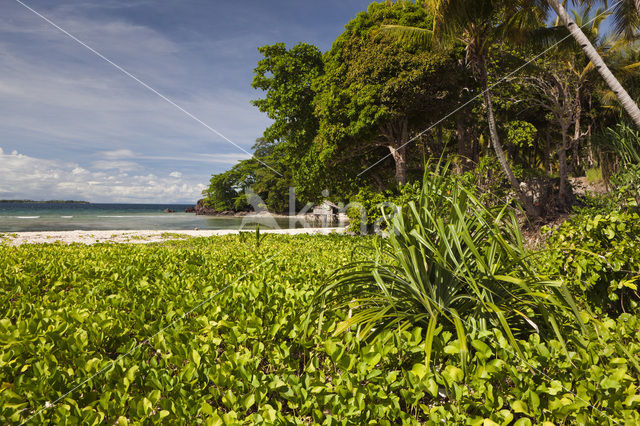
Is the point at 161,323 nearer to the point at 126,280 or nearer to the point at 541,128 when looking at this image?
the point at 126,280

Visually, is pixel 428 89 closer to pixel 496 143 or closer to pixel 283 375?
pixel 496 143

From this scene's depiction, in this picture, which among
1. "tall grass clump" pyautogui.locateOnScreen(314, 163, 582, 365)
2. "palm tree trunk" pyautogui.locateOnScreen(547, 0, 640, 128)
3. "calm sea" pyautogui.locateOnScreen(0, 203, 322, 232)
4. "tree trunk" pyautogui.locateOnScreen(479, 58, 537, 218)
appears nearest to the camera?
"tall grass clump" pyautogui.locateOnScreen(314, 163, 582, 365)

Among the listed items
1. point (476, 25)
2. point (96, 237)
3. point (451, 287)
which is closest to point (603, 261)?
point (451, 287)

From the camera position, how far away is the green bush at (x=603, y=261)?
274 centimetres

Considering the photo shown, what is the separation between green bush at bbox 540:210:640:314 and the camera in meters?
2.74

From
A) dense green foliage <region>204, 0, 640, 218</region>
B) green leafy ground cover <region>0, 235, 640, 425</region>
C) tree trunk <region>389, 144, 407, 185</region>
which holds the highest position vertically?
dense green foliage <region>204, 0, 640, 218</region>

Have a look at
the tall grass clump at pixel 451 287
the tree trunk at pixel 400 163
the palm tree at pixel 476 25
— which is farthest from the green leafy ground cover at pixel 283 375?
the tree trunk at pixel 400 163

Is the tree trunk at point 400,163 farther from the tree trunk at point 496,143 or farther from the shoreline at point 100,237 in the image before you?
the tree trunk at point 496,143

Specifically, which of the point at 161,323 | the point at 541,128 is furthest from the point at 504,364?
the point at 541,128

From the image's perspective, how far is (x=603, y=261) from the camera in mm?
2801

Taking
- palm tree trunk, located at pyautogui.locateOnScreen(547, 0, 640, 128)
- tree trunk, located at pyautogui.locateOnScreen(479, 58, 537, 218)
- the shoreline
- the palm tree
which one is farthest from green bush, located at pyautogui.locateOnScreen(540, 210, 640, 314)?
the shoreline

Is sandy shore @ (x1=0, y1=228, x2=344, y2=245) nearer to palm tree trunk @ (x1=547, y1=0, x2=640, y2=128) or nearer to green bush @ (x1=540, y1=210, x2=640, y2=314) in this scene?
palm tree trunk @ (x1=547, y1=0, x2=640, y2=128)

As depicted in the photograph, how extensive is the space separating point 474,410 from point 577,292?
A: 244 centimetres

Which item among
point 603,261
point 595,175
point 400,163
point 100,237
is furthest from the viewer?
point 100,237
